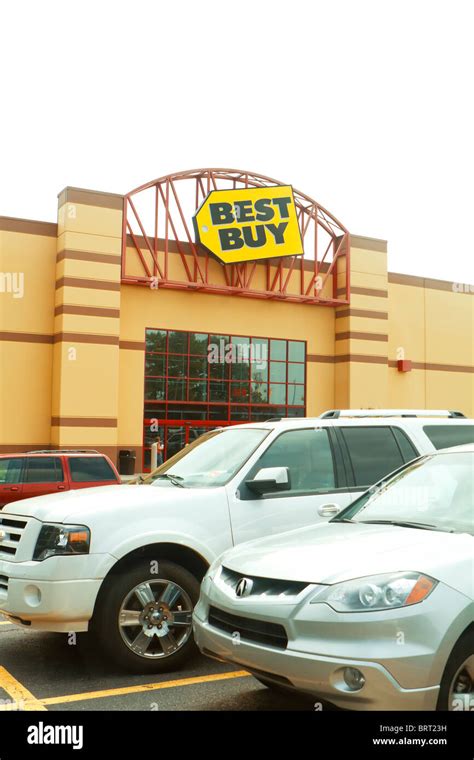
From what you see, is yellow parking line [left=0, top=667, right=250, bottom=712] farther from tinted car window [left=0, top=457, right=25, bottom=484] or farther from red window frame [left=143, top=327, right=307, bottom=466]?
red window frame [left=143, top=327, right=307, bottom=466]

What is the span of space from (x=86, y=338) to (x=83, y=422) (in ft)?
9.35

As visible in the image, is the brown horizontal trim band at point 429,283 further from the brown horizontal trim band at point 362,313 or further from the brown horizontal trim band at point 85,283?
the brown horizontal trim band at point 85,283

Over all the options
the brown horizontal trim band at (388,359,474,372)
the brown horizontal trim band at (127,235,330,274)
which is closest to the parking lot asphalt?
the brown horizontal trim band at (127,235,330,274)

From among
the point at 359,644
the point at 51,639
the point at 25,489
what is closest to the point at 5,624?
the point at 51,639

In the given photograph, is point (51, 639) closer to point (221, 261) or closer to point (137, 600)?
point (137, 600)

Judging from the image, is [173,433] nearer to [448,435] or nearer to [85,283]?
[85,283]

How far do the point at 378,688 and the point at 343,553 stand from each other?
2.48ft

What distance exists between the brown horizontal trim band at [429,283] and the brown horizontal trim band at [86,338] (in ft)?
43.1

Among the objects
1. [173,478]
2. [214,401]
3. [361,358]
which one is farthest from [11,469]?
[361,358]

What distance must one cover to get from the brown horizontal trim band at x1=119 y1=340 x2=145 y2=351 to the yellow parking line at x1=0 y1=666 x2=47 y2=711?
2228 cm

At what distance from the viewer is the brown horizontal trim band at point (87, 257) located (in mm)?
25984

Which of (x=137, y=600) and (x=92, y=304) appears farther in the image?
(x=92, y=304)

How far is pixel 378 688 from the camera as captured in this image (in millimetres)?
3607

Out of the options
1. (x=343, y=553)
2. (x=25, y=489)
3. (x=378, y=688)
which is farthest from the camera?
(x=25, y=489)
